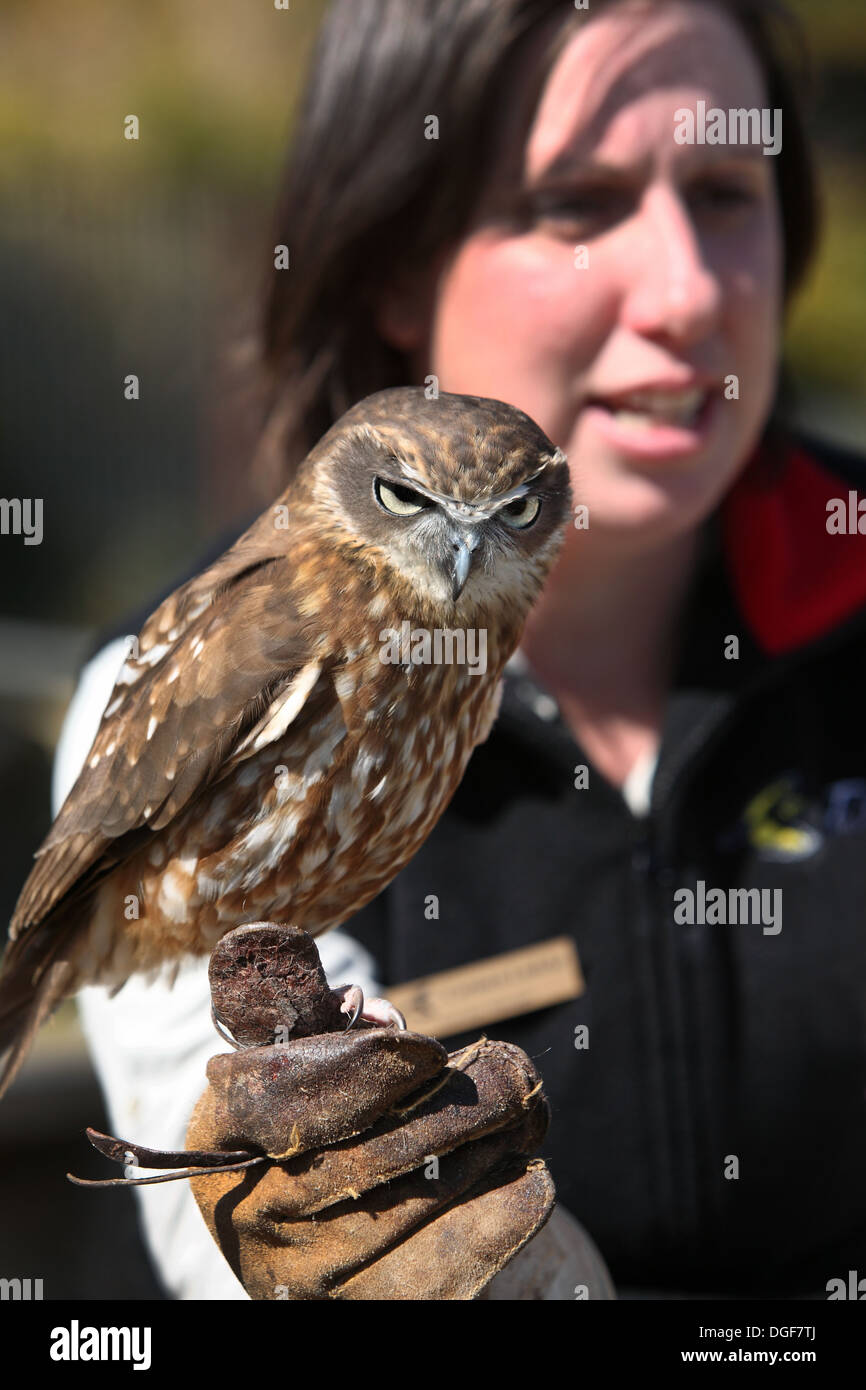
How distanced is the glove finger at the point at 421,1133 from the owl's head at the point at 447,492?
1.72 ft

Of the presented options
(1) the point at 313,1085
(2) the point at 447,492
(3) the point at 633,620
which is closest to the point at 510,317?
(3) the point at 633,620

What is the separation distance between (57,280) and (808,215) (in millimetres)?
5067

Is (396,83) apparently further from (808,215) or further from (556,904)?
(556,904)

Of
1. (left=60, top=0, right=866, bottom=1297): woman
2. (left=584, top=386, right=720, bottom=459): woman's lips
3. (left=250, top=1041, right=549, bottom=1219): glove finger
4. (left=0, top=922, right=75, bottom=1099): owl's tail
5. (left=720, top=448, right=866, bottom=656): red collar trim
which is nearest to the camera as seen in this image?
(left=250, top=1041, right=549, bottom=1219): glove finger

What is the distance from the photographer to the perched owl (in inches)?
52.4

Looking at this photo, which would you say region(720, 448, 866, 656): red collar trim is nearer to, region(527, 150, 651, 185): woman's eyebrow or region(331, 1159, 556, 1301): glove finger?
region(527, 150, 651, 185): woman's eyebrow

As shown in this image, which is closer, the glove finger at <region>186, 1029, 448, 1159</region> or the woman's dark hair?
the glove finger at <region>186, 1029, 448, 1159</region>

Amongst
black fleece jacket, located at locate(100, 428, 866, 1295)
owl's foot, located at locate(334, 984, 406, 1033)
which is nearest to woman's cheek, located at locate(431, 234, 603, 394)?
black fleece jacket, located at locate(100, 428, 866, 1295)

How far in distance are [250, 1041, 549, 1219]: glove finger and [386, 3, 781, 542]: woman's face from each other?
107cm

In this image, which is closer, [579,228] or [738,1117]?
[579,228]

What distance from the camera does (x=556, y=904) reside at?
106 inches

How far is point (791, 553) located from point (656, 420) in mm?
854

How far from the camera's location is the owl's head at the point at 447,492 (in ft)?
4.17
